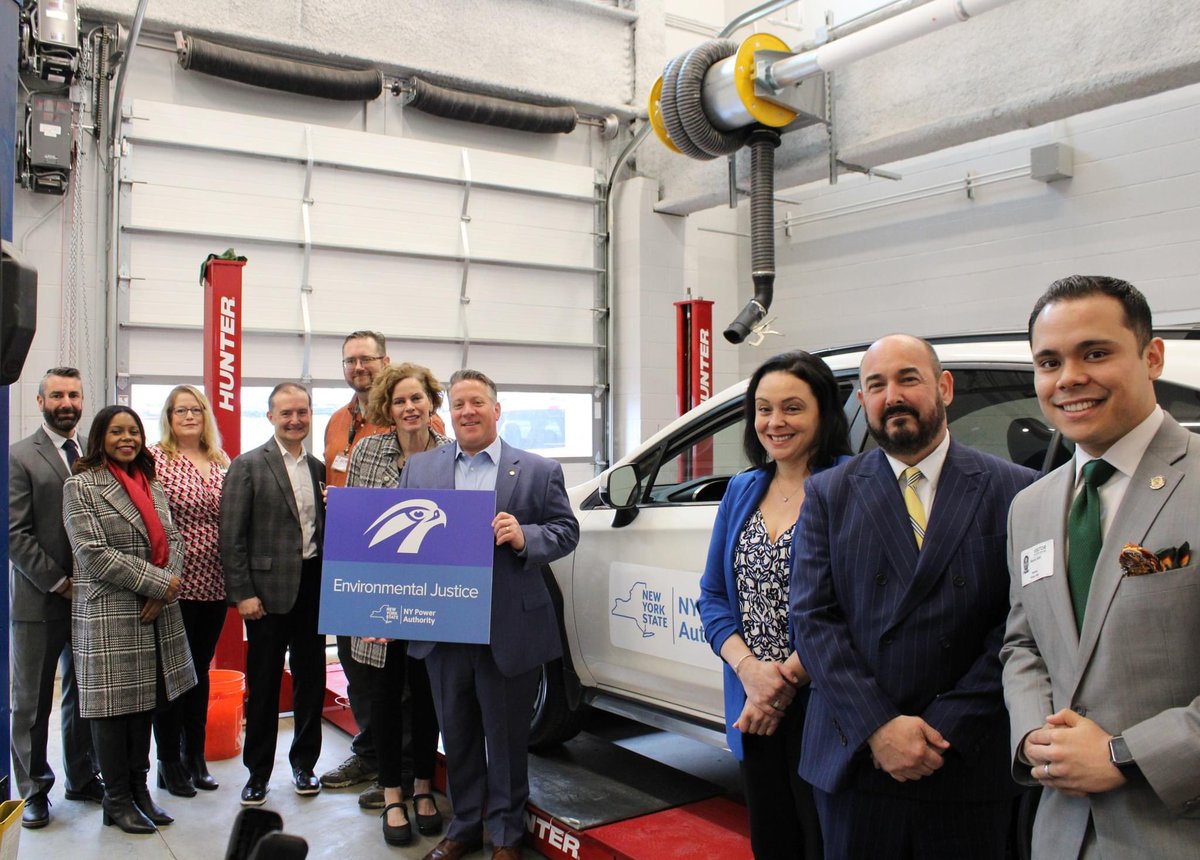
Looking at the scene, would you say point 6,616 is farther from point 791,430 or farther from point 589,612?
point 589,612

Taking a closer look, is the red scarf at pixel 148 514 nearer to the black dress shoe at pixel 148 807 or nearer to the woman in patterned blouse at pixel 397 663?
the woman in patterned blouse at pixel 397 663

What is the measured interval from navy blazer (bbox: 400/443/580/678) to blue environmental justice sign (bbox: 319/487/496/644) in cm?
8

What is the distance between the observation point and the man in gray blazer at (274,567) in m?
3.68

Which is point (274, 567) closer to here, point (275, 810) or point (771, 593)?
point (275, 810)

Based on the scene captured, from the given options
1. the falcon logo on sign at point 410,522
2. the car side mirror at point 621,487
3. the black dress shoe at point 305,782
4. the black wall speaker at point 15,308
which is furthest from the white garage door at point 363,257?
the black wall speaker at point 15,308

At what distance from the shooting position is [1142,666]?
1306mm

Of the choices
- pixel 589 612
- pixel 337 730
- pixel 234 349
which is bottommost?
pixel 337 730

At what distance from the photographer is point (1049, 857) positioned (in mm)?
1433

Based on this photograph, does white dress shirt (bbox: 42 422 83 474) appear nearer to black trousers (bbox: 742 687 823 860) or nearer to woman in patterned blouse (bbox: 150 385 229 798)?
woman in patterned blouse (bbox: 150 385 229 798)

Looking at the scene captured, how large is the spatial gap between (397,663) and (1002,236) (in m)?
6.03

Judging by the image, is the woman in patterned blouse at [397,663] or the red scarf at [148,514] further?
the red scarf at [148,514]

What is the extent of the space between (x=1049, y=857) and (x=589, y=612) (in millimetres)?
2357

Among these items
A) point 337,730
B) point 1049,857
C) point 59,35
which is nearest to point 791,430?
point 1049,857

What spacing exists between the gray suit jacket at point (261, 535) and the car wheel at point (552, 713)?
1012 millimetres
